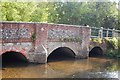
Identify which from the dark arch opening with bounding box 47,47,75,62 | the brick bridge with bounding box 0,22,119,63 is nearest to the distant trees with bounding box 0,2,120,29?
the dark arch opening with bounding box 47,47,75,62

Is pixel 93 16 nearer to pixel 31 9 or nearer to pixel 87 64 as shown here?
pixel 31 9

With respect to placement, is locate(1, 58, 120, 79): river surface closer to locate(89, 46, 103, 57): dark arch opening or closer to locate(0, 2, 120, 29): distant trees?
locate(89, 46, 103, 57): dark arch opening

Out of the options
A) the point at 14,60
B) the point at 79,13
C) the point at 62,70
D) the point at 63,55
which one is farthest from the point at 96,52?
the point at 79,13

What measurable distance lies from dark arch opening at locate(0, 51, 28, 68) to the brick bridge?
2.29 ft

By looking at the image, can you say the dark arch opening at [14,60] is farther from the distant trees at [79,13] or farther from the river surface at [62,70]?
the distant trees at [79,13]

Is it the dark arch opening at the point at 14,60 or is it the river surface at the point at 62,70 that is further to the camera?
the dark arch opening at the point at 14,60

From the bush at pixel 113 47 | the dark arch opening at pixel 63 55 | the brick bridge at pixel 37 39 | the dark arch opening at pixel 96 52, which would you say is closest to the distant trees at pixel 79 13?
the dark arch opening at pixel 63 55

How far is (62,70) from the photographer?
50.0 feet

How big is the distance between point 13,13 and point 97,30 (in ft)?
25.9

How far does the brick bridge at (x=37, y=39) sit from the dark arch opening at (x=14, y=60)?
0.70m

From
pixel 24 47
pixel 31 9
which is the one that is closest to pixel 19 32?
pixel 24 47

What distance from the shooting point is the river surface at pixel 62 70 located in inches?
543

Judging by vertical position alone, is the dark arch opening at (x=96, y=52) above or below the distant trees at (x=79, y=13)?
below

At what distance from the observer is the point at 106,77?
44.6 feet
